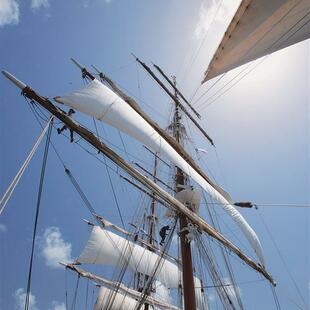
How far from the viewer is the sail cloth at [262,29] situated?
3.83 m

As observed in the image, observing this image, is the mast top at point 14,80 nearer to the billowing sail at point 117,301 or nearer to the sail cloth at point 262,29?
the sail cloth at point 262,29

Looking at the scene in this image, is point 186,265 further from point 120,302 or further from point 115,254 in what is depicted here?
point 120,302

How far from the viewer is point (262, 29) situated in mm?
4250

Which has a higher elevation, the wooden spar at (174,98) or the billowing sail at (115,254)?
the wooden spar at (174,98)

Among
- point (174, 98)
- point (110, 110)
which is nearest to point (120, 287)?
point (174, 98)

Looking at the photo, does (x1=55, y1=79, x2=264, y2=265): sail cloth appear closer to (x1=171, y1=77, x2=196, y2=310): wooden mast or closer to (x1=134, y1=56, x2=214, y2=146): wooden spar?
(x1=171, y1=77, x2=196, y2=310): wooden mast

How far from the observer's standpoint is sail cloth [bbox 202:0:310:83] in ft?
12.6

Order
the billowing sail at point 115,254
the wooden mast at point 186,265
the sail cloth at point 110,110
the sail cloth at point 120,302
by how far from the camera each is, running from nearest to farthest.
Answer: the sail cloth at point 110,110
the wooden mast at point 186,265
the billowing sail at point 115,254
the sail cloth at point 120,302

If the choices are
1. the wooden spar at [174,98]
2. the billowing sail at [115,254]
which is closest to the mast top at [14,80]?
the wooden spar at [174,98]

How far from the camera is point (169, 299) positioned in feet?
77.5

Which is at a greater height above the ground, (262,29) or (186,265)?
(262,29)

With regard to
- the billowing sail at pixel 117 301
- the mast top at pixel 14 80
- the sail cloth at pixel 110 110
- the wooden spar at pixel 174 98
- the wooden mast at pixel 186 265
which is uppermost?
the wooden spar at pixel 174 98

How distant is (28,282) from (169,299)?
22.2 metres

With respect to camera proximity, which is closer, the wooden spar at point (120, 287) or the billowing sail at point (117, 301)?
the wooden spar at point (120, 287)
